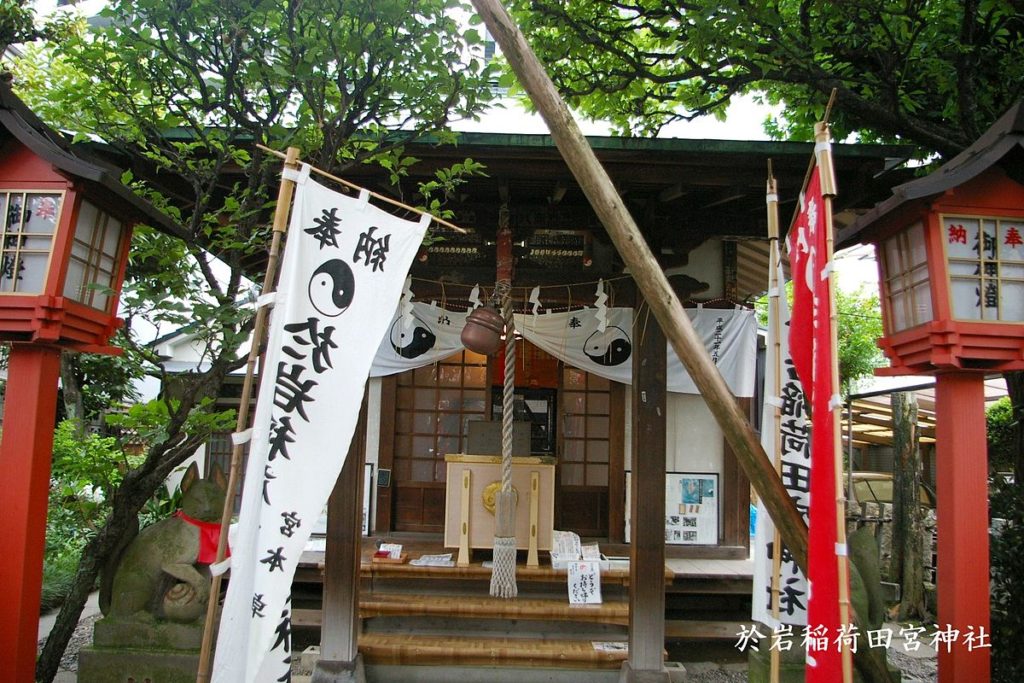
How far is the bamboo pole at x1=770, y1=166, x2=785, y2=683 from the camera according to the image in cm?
421

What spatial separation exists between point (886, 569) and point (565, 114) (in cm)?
1051

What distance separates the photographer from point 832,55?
7.93m

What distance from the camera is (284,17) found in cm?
502

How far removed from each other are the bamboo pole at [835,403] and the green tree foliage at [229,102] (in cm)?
273

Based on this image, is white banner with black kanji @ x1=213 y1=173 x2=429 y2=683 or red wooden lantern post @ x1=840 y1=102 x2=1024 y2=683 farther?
red wooden lantern post @ x1=840 y1=102 x2=1024 y2=683

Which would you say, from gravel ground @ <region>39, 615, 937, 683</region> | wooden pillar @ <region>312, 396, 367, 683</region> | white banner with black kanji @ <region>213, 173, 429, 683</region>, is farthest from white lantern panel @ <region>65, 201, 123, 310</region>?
gravel ground @ <region>39, 615, 937, 683</region>

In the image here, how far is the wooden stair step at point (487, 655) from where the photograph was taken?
7.32m

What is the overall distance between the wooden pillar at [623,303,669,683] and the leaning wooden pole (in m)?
3.46

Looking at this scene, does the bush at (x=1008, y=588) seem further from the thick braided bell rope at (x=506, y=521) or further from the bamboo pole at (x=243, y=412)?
the bamboo pole at (x=243, y=412)

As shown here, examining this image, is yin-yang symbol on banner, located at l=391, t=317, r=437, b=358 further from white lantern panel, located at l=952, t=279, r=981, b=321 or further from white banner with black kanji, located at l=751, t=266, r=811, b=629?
white lantern panel, located at l=952, t=279, r=981, b=321

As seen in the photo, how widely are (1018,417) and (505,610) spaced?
5280 millimetres

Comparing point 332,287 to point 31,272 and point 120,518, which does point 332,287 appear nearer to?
point 31,272

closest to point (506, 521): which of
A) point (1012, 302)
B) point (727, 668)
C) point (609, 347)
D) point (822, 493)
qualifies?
point (609, 347)

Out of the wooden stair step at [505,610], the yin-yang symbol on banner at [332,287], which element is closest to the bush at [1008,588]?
the wooden stair step at [505,610]
